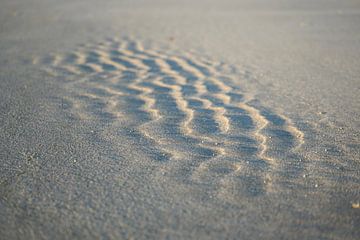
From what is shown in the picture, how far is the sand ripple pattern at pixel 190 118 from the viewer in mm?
2344

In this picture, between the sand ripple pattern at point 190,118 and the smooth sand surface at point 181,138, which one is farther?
the sand ripple pattern at point 190,118

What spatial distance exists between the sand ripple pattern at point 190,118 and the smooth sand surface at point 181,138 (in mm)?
14

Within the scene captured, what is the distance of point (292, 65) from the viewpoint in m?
4.53

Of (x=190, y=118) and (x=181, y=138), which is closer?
(x=181, y=138)

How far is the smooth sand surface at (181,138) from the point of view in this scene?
1954 millimetres

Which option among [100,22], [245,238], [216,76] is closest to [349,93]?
[216,76]

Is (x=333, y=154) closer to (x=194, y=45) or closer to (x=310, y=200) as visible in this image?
(x=310, y=200)

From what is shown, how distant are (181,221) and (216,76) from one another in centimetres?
261

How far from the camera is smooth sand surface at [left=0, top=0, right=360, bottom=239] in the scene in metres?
1.95

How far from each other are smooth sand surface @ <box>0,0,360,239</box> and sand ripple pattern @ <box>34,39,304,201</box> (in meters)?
0.01

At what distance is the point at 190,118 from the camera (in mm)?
3139

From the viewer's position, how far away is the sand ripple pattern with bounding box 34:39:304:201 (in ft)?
7.69

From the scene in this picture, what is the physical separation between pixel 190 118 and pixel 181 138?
1.29ft

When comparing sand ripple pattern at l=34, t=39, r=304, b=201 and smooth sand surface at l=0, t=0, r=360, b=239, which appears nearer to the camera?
smooth sand surface at l=0, t=0, r=360, b=239
